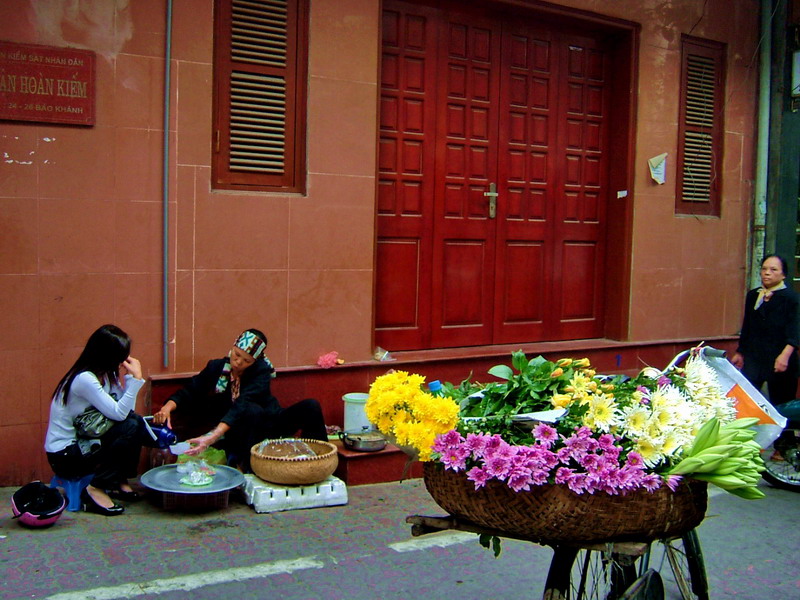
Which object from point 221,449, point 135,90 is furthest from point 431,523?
point 135,90

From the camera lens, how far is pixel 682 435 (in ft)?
9.37

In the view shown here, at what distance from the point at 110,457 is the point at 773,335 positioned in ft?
16.8

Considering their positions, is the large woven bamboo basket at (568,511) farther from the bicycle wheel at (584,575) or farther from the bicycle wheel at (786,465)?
the bicycle wheel at (786,465)

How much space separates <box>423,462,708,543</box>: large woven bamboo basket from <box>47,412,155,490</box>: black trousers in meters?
3.24

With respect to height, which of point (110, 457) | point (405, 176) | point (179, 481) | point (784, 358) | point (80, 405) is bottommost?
point (179, 481)

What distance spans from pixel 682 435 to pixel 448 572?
2.16m

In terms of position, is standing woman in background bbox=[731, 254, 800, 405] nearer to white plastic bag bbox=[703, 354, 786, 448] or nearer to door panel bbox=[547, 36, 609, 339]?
door panel bbox=[547, 36, 609, 339]

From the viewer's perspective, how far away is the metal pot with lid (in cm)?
620

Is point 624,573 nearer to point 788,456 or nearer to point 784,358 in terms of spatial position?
point 788,456

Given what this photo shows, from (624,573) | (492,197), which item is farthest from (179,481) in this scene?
(492,197)

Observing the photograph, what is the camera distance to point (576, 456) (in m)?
2.72

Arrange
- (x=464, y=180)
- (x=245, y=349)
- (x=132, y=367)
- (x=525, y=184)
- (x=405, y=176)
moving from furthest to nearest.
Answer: (x=525, y=184), (x=464, y=180), (x=405, y=176), (x=245, y=349), (x=132, y=367)

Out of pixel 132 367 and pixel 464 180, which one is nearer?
pixel 132 367

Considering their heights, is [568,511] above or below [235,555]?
above
